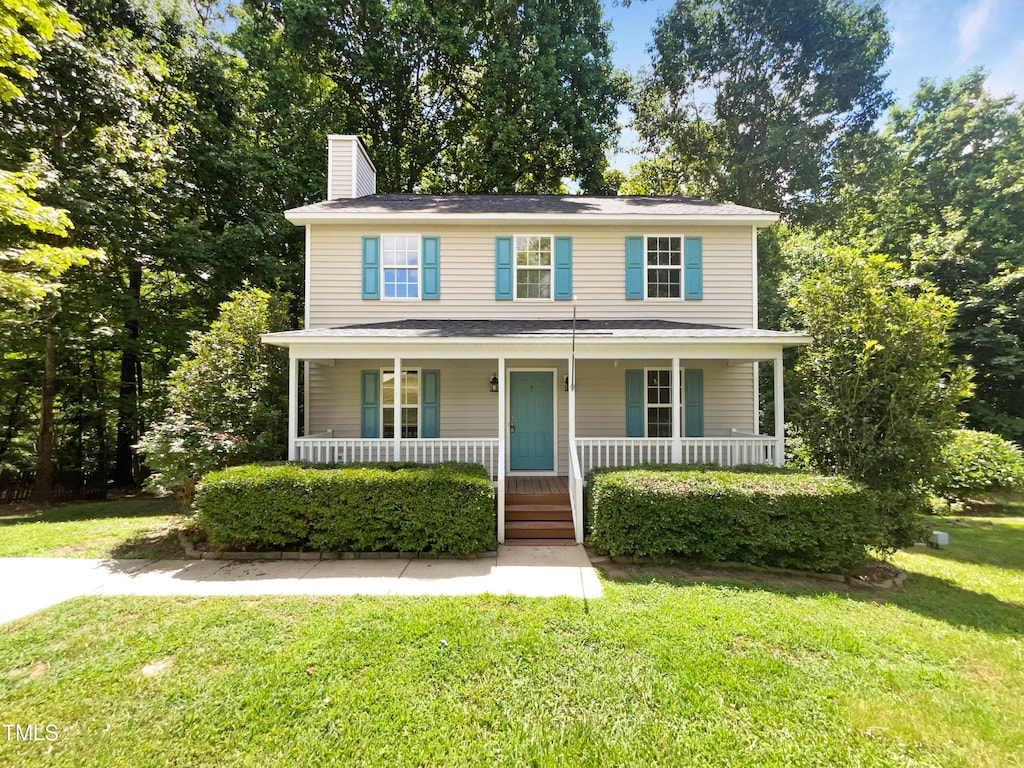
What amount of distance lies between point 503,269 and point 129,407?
41.2ft

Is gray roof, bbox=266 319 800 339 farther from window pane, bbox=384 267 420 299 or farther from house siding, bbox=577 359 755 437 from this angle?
house siding, bbox=577 359 755 437

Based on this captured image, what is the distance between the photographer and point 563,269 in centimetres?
959

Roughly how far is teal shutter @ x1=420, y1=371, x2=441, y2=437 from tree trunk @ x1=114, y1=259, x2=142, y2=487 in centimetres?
970

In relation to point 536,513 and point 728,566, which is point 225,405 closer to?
point 536,513

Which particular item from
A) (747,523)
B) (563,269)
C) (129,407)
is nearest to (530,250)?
(563,269)

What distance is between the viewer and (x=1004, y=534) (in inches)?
321

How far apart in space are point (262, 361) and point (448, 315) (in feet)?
12.4

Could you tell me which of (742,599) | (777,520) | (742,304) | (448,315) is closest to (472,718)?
(742,599)

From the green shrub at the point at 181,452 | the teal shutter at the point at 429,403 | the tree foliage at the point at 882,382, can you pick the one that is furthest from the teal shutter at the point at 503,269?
the green shrub at the point at 181,452

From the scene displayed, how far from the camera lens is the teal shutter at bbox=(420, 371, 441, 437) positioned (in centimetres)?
925

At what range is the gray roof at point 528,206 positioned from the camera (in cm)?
941

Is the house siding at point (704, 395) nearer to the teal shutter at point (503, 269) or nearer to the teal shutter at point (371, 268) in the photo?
the teal shutter at point (503, 269)

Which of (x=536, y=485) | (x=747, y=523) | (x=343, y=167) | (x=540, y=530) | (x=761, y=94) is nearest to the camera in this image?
(x=747, y=523)

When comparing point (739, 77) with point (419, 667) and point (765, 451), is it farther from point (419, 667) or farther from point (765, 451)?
point (419, 667)
